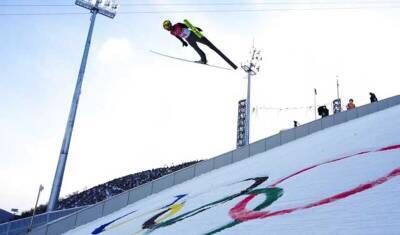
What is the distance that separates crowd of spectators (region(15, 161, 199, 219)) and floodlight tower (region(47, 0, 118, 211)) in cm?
1585

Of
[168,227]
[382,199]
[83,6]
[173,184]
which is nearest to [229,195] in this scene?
[168,227]

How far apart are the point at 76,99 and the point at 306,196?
1389cm

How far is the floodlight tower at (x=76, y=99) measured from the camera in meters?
16.7

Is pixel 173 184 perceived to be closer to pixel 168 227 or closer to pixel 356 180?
pixel 168 227

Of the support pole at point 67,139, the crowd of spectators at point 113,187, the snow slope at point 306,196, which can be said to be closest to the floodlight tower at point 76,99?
the support pole at point 67,139

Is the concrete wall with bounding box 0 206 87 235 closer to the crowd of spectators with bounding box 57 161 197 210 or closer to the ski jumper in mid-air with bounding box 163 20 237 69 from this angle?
the ski jumper in mid-air with bounding box 163 20 237 69

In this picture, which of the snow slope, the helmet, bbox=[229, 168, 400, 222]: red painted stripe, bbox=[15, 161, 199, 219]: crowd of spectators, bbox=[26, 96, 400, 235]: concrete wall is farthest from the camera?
bbox=[15, 161, 199, 219]: crowd of spectators

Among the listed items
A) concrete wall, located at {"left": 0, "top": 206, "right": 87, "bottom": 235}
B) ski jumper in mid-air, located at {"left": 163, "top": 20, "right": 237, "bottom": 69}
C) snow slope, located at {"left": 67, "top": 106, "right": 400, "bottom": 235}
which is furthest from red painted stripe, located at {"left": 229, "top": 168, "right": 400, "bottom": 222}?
concrete wall, located at {"left": 0, "top": 206, "right": 87, "bottom": 235}

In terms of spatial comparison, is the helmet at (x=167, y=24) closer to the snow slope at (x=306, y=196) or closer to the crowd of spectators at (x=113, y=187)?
the snow slope at (x=306, y=196)

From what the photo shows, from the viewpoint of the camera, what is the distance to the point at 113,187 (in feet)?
117

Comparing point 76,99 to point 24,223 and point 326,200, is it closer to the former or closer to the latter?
point 24,223

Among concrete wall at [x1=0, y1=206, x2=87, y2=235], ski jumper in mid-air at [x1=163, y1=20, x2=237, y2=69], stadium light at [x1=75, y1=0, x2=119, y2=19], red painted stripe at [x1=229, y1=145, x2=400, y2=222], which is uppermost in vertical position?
stadium light at [x1=75, y1=0, x2=119, y2=19]

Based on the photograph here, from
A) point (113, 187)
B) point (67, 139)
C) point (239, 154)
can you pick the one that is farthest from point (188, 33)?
point (113, 187)

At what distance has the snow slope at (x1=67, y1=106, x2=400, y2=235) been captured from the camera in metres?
5.64
